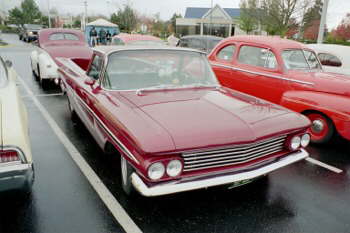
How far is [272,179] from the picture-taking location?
12.6ft

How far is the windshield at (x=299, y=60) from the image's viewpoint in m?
5.72

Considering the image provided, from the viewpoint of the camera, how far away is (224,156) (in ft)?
9.04

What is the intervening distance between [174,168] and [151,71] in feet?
5.47

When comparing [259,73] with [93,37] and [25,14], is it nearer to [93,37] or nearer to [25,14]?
[93,37]

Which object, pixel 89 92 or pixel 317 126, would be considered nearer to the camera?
pixel 89 92

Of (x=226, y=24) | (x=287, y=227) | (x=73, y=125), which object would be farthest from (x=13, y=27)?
(x=287, y=227)

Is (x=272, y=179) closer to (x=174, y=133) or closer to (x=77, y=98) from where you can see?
(x=174, y=133)

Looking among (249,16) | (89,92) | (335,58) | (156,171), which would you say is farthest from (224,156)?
(249,16)

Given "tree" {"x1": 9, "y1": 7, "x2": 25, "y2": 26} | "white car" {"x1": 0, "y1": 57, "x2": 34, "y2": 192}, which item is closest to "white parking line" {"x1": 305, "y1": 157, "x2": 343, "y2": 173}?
"white car" {"x1": 0, "y1": 57, "x2": 34, "y2": 192}

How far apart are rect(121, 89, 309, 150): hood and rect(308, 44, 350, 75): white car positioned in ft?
14.8

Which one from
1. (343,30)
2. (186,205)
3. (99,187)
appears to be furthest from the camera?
(343,30)

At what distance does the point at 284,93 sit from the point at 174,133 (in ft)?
11.3

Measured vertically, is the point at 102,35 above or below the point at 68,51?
above

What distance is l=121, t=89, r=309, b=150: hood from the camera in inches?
104
